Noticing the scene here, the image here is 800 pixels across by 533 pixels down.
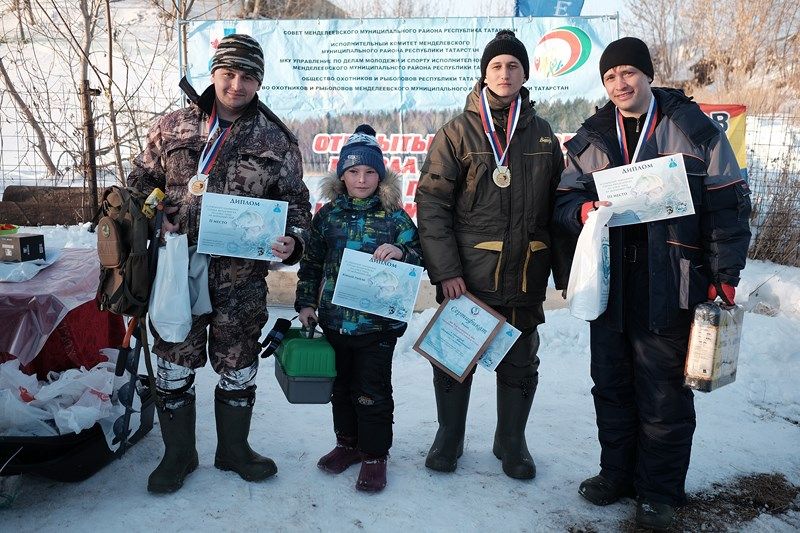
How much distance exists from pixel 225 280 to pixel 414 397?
6.36ft

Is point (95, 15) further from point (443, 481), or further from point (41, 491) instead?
point (443, 481)

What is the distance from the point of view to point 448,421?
3436 millimetres

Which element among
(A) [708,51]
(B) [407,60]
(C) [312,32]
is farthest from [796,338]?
(A) [708,51]

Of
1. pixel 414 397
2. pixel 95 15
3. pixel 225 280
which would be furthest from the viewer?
pixel 95 15

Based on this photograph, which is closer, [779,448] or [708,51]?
[779,448]

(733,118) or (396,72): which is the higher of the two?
(396,72)

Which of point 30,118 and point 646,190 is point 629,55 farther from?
point 30,118

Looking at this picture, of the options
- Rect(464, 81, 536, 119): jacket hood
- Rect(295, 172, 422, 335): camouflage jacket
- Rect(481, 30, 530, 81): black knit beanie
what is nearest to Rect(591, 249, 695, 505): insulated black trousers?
Rect(464, 81, 536, 119): jacket hood

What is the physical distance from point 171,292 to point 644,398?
2.25m

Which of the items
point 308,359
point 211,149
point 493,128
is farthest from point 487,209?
point 211,149

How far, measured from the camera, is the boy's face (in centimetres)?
309

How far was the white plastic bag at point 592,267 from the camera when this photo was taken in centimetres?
279

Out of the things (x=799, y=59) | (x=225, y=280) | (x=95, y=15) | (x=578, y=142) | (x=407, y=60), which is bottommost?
(x=225, y=280)

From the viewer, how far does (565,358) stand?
5211 millimetres
